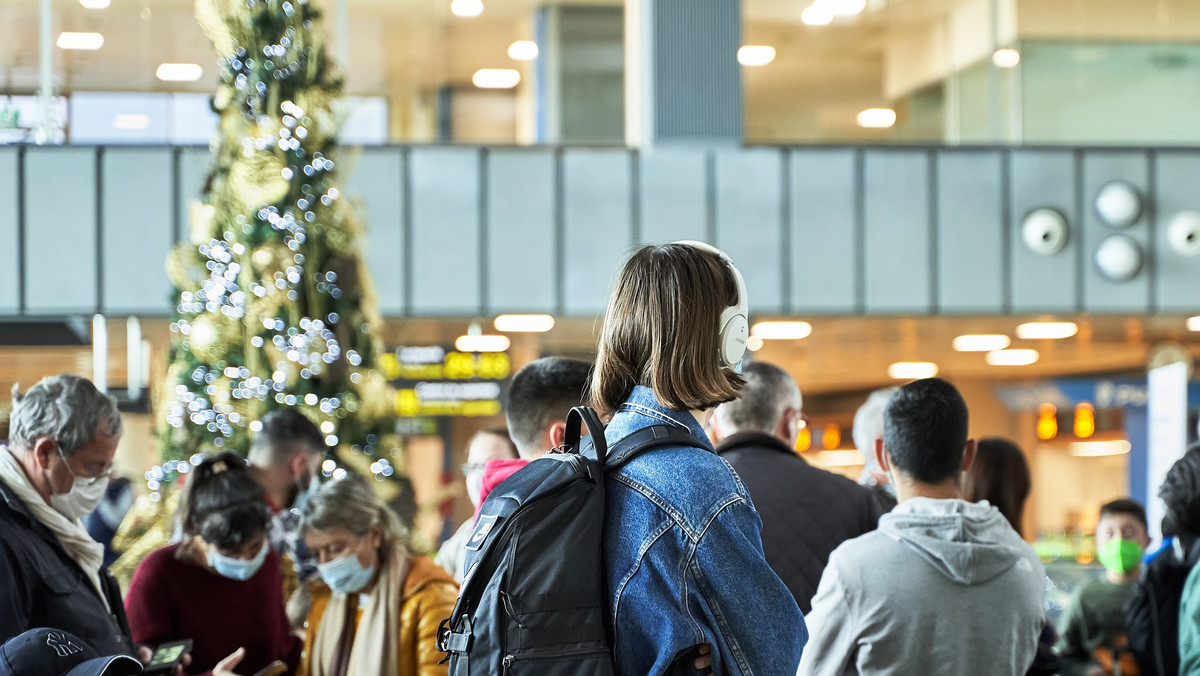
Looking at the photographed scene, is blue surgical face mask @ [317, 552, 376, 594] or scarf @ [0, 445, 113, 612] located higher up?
scarf @ [0, 445, 113, 612]

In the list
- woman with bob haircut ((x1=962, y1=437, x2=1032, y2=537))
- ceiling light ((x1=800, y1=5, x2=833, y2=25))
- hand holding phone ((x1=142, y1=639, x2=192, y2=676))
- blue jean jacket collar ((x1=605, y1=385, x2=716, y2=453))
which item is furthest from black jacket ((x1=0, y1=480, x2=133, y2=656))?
ceiling light ((x1=800, y1=5, x2=833, y2=25))

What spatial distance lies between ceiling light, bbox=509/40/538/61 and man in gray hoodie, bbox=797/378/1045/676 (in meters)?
9.93

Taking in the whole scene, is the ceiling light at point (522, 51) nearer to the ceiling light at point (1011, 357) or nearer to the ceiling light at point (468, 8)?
the ceiling light at point (468, 8)

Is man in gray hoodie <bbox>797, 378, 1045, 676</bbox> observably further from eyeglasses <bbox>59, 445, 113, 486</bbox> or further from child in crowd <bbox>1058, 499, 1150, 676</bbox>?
child in crowd <bbox>1058, 499, 1150, 676</bbox>

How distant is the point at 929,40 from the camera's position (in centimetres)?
1297

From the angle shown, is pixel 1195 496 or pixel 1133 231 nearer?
pixel 1195 496

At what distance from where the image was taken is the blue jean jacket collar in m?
2.12

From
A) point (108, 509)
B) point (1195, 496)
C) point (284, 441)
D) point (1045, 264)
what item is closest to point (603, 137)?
point (1045, 264)

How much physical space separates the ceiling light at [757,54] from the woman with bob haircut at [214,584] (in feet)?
31.1

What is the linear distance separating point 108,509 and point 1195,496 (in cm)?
596

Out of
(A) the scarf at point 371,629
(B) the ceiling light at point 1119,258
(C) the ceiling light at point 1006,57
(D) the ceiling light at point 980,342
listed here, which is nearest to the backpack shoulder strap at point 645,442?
(A) the scarf at point 371,629

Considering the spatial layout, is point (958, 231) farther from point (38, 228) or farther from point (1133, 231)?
point (38, 228)

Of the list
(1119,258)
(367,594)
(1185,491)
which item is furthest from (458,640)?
(1119,258)

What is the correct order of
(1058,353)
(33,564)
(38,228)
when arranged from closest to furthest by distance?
1. (33,564)
2. (38,228)
3. (1058,353)
